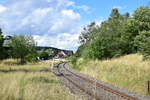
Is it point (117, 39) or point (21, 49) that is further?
point (21, 49)

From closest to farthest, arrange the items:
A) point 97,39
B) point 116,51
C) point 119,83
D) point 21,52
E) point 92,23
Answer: point 119,83 < point 97,39 < point 116,51 < point 21,52 < point 92,23

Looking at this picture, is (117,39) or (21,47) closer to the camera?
(117,39)

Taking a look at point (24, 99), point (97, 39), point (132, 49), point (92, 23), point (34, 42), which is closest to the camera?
point (24, 99)

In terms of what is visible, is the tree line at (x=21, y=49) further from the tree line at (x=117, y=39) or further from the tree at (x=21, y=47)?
the tree line at (x=117, y=39)

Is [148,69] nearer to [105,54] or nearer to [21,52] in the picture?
[105,54]

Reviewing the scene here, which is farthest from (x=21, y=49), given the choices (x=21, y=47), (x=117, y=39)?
(x=117, y=39)

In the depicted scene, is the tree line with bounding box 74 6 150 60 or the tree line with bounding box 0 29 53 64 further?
the tree line with bounding box 0 29 53 64

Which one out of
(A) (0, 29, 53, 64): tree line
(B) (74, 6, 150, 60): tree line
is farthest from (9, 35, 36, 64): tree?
(B) (74, 6, 150, 60): tree line

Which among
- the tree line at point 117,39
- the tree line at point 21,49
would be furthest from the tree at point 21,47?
the tree line at point 117,39

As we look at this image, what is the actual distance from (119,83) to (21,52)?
53133 millimetres

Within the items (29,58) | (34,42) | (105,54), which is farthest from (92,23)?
(105,54)

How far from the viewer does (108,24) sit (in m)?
70.0

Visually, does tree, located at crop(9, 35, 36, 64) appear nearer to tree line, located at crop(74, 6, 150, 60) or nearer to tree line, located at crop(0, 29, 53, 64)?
tree line, located at crop(0, 29, 53, 64)

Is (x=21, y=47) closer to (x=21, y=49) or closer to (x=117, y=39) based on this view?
(x=21, y=49)
